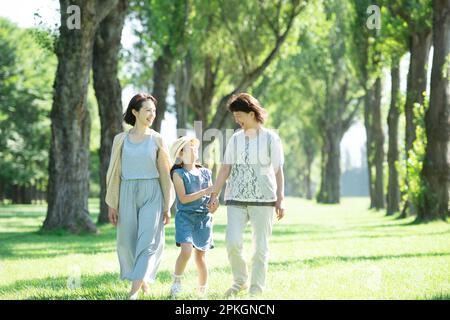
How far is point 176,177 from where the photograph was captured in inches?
329

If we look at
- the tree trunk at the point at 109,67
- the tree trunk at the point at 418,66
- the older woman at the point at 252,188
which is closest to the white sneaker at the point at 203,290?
the older woman at the point at 252,188

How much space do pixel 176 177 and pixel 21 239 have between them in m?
10.3

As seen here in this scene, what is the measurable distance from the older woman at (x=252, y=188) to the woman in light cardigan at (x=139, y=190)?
627 mm

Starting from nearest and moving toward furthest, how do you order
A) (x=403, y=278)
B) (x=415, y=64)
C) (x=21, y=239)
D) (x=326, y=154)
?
1. (x=403, y=278)
2. (x=21, y=239)
3. (x=415, y=64)
4. (x=326, y=154)

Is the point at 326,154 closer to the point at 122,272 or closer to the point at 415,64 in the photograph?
the point at 415,64

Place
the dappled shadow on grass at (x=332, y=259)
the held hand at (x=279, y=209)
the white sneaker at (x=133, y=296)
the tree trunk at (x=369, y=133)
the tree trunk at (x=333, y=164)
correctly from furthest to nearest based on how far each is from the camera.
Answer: the tree trunk at (x=333, y=164) → the tree trunk at (x=369, y=133) → the dappled shadow on grass at (x=332, y=259) → the held hand at (x=279, y=209) → the white sneaker at (x=133, y=296)

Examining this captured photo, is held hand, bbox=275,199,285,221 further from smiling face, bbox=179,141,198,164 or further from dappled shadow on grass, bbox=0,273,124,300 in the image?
dappled shadow on grass, bbox=0,273,124,300

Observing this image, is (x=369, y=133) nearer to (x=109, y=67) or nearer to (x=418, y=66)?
(x=418, y=66)

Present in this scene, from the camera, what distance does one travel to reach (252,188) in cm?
799

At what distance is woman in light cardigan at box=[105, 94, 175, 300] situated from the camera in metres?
8.00

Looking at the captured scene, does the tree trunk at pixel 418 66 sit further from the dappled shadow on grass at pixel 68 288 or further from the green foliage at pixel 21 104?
the green foliage at pixel 21 104

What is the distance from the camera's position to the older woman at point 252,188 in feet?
26.1

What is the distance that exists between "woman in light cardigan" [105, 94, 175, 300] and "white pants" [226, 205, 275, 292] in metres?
0.76

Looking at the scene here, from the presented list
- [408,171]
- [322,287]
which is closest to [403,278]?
[322,287]
